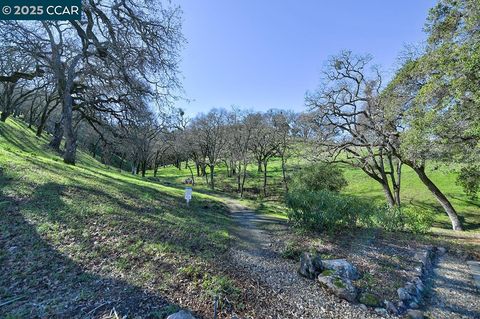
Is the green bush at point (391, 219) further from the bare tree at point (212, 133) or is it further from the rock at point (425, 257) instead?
the bare tree at point (212, 133)

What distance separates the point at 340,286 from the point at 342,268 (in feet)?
2.14

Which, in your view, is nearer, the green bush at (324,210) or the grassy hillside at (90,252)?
the grassy hillside at (90,252)

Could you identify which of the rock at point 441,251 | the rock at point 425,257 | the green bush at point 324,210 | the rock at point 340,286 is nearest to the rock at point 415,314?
the rock at point 340,286

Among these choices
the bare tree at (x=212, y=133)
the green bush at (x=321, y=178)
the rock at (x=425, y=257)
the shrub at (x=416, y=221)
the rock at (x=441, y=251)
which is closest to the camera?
the rock at (x=425, y=257)

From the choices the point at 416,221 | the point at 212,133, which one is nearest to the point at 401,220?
the point at 416,221

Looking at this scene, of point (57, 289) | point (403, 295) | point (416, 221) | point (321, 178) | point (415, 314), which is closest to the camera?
point (57, 289)

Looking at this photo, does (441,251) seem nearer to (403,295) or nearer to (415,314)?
(403,295)

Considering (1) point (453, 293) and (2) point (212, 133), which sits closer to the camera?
(1) point (453, 293)

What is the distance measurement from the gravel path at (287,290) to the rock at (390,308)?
328 mm

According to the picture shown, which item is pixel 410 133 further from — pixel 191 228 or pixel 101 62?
pixel 101 62

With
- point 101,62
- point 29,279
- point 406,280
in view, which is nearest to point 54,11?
point 101,62

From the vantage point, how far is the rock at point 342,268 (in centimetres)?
509

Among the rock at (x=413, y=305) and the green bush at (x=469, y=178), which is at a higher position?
the green bush at (x=469, y=178)

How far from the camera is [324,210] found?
7812 millimetres
